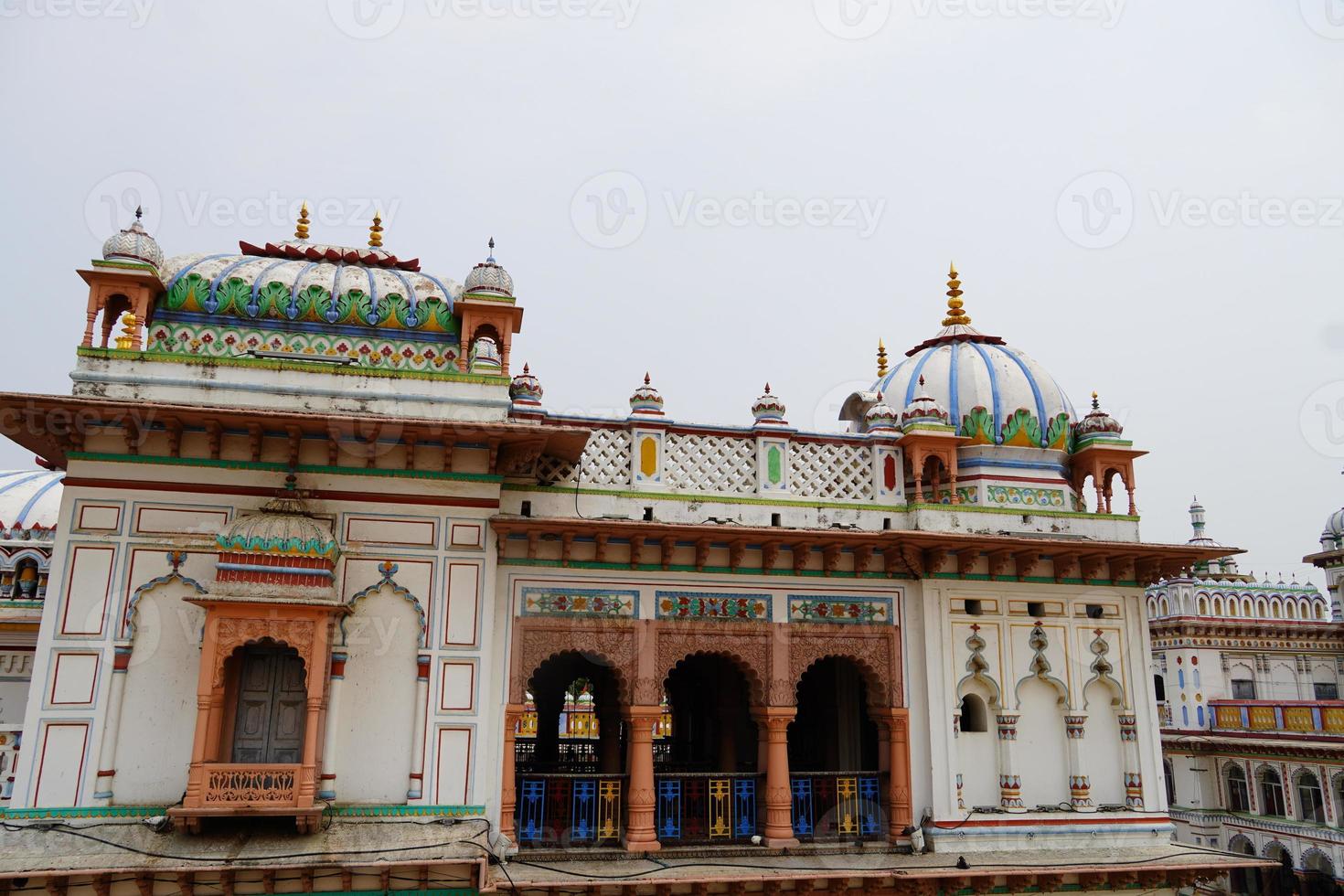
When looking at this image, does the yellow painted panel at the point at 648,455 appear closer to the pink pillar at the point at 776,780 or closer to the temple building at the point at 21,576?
the pink pillar at the point at 776,780

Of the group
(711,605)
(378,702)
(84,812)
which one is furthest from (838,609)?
(84,812)

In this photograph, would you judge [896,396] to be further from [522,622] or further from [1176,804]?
[1176,804]

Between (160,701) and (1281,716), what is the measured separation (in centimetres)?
2629

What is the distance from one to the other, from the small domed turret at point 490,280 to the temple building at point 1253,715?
19.1 metres

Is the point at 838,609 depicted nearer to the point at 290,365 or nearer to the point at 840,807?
the point at 840,807

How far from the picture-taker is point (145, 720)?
27.4 feet

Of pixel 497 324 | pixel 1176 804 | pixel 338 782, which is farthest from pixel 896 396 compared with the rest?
pixel 1176 804

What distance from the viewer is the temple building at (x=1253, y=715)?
2342cm

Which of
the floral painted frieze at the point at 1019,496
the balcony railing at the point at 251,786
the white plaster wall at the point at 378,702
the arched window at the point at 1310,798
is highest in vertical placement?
the floral painted frieze at the point at 1019,496

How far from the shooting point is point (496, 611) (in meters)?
9.41

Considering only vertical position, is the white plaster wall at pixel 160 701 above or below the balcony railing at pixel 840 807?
above

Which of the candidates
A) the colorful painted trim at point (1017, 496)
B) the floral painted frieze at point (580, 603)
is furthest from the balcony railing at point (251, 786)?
the colorful painted trim at point (1017, 496)

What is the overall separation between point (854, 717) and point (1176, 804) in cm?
2103

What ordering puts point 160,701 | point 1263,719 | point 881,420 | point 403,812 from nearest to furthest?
point 160,701 → point 403,812 → point 881,420 → point 1263,719
